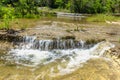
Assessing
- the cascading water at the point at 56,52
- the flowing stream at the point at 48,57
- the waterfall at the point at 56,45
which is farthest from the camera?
the waterfall at the point at 56,45

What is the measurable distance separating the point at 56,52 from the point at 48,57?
1.37 meters

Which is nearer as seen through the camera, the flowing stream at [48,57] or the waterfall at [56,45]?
the flowing stream at [48,57]

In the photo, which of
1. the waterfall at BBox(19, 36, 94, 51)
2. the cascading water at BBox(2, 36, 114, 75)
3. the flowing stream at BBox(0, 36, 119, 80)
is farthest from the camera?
the waterfall at BBox(19, 36, 94, 51)

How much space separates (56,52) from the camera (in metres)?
15.2

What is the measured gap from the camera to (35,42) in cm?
1636

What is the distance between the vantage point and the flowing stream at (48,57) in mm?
10945

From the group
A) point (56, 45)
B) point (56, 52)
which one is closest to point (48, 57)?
point (56, 52)

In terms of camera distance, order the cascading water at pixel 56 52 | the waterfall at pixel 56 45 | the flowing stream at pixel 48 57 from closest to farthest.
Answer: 1. the flowing stream at pixel 48 57
2. the cascading water at pixel 56 52
3. the waterfall at pixel 56 45

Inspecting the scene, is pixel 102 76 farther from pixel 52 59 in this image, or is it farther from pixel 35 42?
pixel 35 42

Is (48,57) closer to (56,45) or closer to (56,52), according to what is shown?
(56,52)

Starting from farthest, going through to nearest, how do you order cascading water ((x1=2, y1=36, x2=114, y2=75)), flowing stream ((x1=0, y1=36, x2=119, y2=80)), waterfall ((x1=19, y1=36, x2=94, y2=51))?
waterfall ((x1=19, y1=36, x2=94, y2=51))
cascading water ((x1=2, y1=36, x2=114, y2=75))
flowing stream ((x1=0, y1=36, x2=119, y2=80))

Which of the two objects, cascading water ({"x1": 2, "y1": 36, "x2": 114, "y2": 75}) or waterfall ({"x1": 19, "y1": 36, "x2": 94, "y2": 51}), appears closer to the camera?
cascading water ({"x1": 2, "y1": 36, "x2": 114, "y2": 75})

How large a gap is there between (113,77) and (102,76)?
1.64 ft

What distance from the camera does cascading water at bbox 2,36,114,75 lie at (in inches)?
501
